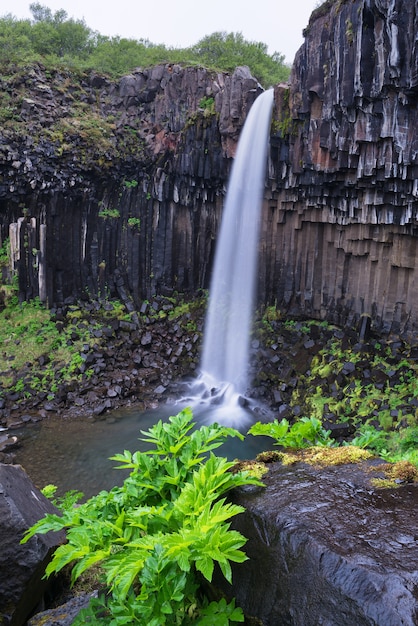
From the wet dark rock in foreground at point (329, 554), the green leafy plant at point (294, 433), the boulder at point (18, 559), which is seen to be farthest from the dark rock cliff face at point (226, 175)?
the boulder at point (18, 559)

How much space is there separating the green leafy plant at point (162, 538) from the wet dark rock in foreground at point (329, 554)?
158 mm

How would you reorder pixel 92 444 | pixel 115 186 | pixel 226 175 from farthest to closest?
1. pixel 115 186
2. pixel 226 175
3. pixel 92 444

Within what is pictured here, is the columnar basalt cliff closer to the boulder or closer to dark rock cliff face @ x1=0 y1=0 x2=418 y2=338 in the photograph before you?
dark rock cliff face @ x1=0 y1=0 x2=418 y2=338

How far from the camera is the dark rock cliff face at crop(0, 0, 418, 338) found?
454 inches

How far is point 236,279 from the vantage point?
18.6 metres

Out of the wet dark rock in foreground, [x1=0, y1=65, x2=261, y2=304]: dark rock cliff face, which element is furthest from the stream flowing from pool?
the wet dark rock in foreground

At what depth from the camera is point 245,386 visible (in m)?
16.0

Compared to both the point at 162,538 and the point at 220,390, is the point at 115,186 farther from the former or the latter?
the point at 162,538

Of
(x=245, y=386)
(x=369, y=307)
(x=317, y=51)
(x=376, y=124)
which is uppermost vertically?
(x=317, y=51)

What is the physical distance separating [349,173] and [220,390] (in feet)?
27.1

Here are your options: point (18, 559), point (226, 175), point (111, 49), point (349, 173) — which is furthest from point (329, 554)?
point (111, 49)

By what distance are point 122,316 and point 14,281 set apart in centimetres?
478

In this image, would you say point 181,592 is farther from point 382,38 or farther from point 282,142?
point 282,142

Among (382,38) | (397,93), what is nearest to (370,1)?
(382,38)
